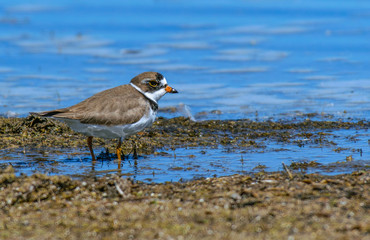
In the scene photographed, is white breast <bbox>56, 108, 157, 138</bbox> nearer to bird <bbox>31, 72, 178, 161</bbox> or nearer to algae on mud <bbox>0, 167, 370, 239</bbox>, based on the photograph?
bird <bbox>31, 72, 178, 161</bbox>

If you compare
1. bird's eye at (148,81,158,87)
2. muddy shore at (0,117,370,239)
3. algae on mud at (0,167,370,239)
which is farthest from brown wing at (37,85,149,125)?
algae on mud at (0,167,370,239)

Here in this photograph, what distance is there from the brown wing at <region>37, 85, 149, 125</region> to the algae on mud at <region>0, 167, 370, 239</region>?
166 centimetres

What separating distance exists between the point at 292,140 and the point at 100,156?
11.0ft

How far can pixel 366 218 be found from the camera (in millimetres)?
5676

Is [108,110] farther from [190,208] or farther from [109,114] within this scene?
[190,208]

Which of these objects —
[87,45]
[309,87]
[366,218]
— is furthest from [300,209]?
[87,45]

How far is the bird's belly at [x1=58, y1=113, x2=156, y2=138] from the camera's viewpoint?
9.38 m

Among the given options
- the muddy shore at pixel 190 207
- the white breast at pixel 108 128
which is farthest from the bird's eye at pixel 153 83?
A: the muddy shore at pixel 190 207

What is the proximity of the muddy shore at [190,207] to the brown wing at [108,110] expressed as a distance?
1293 mm

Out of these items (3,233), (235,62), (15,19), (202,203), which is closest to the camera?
(3,233)

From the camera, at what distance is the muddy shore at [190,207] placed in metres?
5.49

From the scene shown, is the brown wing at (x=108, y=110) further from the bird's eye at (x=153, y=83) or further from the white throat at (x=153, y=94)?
the bird's eye at (x=153, y=83)

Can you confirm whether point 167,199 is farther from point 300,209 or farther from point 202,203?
point 300,209

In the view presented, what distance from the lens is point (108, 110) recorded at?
9.46m
